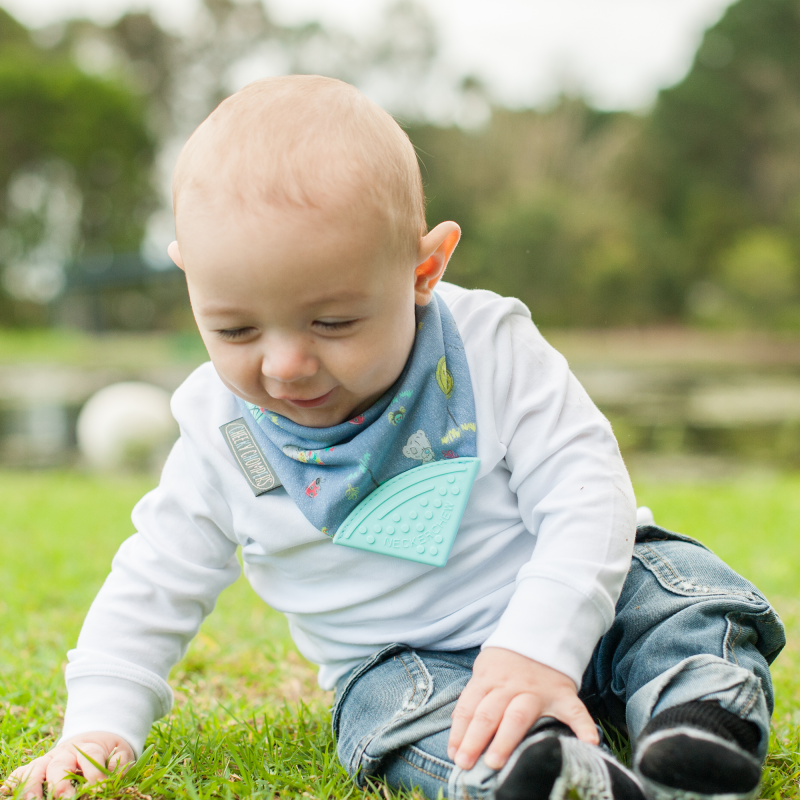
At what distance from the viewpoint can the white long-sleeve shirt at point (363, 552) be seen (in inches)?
42.2

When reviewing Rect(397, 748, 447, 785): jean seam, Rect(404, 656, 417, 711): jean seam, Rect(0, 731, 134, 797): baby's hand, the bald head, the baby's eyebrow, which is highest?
the bald head

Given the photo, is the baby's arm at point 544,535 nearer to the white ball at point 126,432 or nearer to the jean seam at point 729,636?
the jean seam at point 729,636

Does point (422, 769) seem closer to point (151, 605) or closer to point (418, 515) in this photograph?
point (418, 515)

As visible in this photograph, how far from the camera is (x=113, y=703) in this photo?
1135mm

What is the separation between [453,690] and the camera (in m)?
1.04

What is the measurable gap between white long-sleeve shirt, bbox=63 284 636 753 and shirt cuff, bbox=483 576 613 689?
26mm

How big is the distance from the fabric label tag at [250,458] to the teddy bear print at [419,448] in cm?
17

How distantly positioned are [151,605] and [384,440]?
0.41 m

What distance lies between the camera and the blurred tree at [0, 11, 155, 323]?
19547 mm

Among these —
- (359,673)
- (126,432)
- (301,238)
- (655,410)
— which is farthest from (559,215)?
(301,238)

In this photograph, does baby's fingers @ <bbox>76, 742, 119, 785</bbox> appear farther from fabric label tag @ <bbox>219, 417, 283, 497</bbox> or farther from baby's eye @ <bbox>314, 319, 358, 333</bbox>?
baby's eye @ <bbox>314, 319, 358, 333</bbox>

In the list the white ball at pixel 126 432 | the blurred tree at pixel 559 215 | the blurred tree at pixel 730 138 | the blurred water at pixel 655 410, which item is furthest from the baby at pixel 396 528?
the blurred tree at pixel 730 138

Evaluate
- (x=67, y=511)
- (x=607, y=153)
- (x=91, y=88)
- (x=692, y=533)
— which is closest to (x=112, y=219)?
(x=91, y=88)

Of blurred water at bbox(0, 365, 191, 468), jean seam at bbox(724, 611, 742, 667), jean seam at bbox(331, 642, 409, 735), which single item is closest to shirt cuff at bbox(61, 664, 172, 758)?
jean seam at bbox(331, 642, 409, 735)
